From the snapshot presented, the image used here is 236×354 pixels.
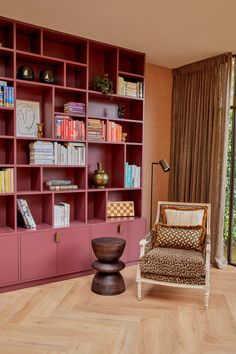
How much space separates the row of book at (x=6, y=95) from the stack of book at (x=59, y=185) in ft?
3.01

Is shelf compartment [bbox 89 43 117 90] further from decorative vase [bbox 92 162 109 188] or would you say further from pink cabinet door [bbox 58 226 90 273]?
pink cabinet door [bbox 58 226 90 273]

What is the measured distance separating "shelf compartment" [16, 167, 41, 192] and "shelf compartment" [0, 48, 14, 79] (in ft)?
3.27

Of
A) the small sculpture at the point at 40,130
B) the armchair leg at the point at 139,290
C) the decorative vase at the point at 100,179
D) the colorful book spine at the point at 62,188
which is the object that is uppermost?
the small sculpture at the point at 40,130

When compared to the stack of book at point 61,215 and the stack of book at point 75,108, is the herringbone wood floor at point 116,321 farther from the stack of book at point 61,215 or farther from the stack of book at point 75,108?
the stack of book at point 75,108

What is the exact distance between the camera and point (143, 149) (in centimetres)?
457

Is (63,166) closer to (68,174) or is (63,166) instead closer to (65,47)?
(68,174)

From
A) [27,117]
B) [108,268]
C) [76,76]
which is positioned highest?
[76,76]

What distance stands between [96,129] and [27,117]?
2.63 ft

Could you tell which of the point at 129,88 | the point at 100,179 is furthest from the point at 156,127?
the point at 100,179

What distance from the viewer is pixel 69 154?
380 centimetres

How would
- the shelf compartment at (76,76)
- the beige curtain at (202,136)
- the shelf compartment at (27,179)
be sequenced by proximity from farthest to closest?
the beige curtain at (202,136) < the shelf compartment at (76,76) < the shelf compartment at (27,179)

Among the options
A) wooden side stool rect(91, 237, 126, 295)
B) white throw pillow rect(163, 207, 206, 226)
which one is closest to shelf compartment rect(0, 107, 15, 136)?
wooden side stool rect(91, 237, 126, 295)

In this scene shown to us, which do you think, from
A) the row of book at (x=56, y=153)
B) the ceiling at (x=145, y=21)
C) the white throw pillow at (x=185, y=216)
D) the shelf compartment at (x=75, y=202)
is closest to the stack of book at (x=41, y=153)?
the row of book at (x=56, y=153)

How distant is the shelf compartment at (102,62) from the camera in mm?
4103
